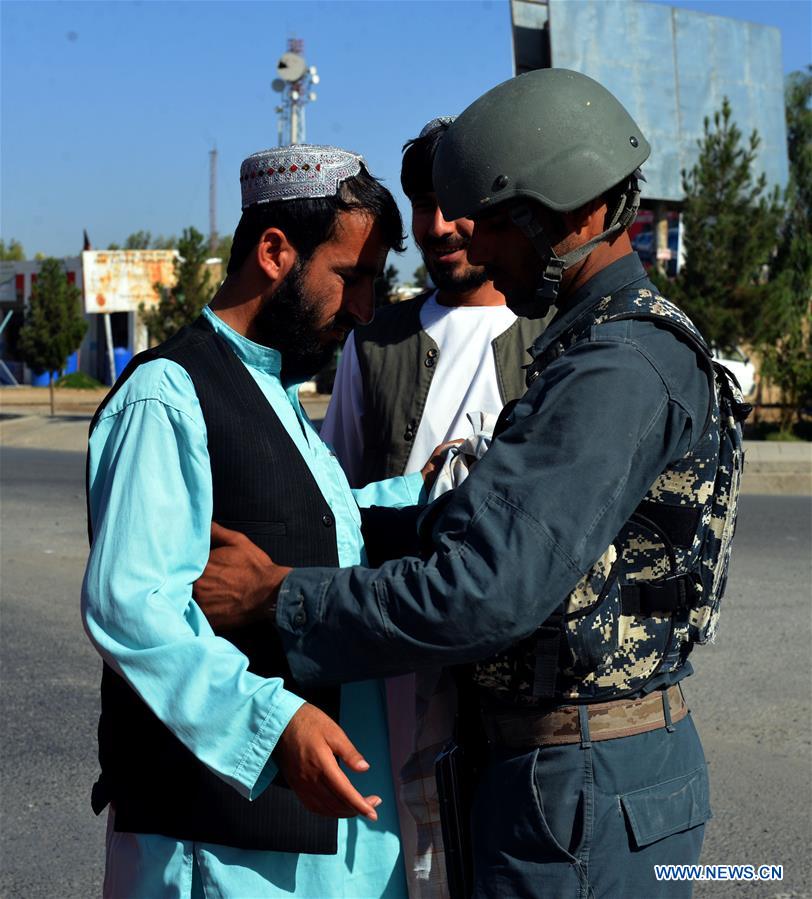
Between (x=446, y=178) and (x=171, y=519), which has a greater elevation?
(x=446, y=178)

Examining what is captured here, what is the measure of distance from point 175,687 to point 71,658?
4.87 meters

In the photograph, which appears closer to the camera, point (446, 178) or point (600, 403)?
point (600, 403)

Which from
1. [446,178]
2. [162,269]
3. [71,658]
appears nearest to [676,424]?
[446,178]

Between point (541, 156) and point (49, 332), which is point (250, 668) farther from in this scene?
point (49, 332)

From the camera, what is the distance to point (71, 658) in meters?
6.35

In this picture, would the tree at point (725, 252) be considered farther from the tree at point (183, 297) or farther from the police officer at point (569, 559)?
the police officer at point (569, 559)

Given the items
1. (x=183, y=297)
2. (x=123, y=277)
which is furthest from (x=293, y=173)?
(x=123, y=277)

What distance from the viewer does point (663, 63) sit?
2377 cm

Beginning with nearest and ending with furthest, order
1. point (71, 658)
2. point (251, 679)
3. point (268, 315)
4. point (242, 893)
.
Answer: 1. point (251, 679)
2. point (242, 893)
3. point (268, 315)
4. point (71, 658)

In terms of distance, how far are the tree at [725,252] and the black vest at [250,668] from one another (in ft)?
53.8

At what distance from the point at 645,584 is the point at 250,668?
65cm

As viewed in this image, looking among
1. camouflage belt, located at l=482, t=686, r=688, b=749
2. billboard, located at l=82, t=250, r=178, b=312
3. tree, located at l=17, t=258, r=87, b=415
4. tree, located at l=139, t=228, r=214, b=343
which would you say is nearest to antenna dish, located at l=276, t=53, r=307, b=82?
tree, located at l=139, t=228, r=214, b=343

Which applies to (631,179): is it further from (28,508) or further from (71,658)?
(28,508)

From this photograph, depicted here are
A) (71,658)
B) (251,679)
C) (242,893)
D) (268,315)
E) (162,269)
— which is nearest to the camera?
(251,679)
